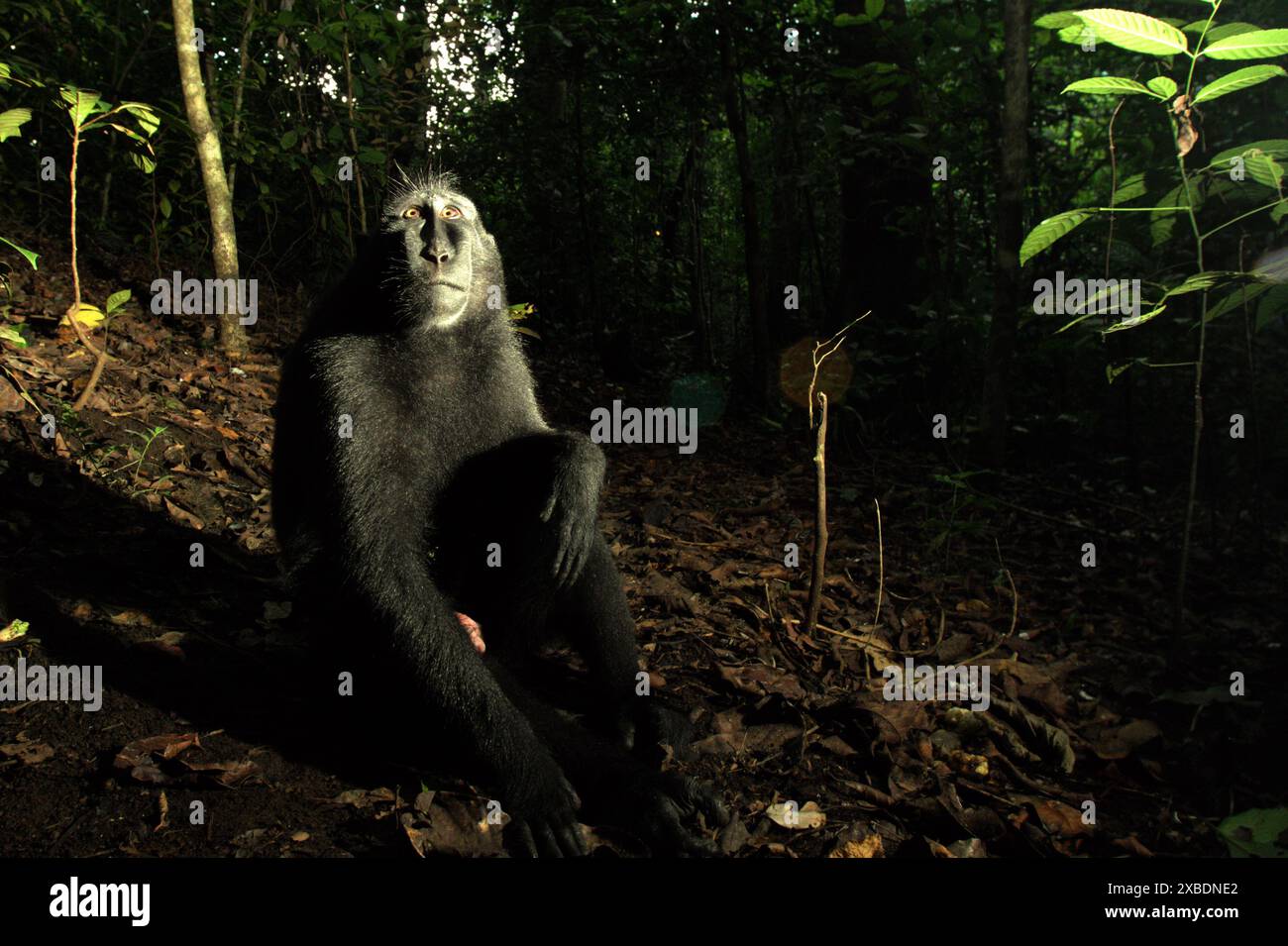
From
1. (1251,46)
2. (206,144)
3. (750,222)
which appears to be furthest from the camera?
(750,222)

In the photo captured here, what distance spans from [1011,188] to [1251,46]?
3.24 metres

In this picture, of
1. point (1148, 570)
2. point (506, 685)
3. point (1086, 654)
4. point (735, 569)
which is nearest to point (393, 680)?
point (506, 685)

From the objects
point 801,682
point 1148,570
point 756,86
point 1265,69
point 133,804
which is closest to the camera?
point 133,804

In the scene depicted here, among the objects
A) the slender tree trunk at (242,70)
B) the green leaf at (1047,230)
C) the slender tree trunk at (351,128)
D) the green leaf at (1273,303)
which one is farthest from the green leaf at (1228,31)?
the slender tree trunk at (242,70)

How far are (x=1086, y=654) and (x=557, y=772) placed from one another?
294cm

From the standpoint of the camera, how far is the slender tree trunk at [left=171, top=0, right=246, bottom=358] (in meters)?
5.61

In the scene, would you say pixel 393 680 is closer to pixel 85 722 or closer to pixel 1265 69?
pixel 85 722

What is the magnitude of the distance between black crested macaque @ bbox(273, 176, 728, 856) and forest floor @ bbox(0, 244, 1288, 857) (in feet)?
0.80

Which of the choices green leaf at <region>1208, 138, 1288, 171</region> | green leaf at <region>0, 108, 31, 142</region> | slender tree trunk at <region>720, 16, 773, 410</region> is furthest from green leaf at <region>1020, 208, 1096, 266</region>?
slender tree trunk at <region>720, 16, 773, 410</region>

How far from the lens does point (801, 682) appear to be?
387 cm

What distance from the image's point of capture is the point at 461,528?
3684mm

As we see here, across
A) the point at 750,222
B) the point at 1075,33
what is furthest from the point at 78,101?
the point at 750,222

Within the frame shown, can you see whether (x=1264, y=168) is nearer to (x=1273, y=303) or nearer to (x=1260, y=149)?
(x=1260, y=149)

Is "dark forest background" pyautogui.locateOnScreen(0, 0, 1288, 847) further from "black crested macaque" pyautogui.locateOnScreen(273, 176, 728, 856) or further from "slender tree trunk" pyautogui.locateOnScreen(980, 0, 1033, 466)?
"black crested macaque" pyautogui.locateOnScreen(273, 176, 728, 856)
